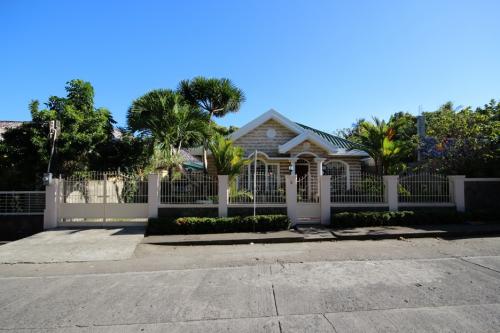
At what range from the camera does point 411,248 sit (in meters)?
9.16

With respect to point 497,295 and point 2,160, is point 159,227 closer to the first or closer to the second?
point 2,160

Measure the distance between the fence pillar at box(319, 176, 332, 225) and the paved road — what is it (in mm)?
3581

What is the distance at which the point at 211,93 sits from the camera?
1991cm

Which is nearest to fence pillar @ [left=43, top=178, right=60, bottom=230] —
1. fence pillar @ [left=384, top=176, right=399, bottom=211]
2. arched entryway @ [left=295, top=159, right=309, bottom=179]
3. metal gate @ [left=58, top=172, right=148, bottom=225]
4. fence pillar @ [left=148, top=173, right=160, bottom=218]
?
metal gate @ [left=58, top=172, right=148, bottom=225]

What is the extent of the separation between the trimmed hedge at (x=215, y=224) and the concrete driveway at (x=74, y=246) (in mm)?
686

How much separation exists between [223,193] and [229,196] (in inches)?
12.0

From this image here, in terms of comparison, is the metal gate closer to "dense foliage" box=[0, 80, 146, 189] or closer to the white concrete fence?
the white concrete fence

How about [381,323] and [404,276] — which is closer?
[381,323]

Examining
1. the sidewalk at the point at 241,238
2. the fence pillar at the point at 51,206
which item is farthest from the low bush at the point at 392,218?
the fence pillar at the point at 51,206

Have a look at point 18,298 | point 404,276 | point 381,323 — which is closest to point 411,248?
point 404,276

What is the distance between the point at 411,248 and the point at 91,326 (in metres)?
7.66

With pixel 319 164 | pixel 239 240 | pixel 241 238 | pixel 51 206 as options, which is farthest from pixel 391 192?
pixel 51 206

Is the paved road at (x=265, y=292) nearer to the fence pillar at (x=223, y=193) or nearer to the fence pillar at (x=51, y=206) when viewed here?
the fence pillar at (x=223, y=193)

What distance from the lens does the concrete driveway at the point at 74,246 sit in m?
8.84
